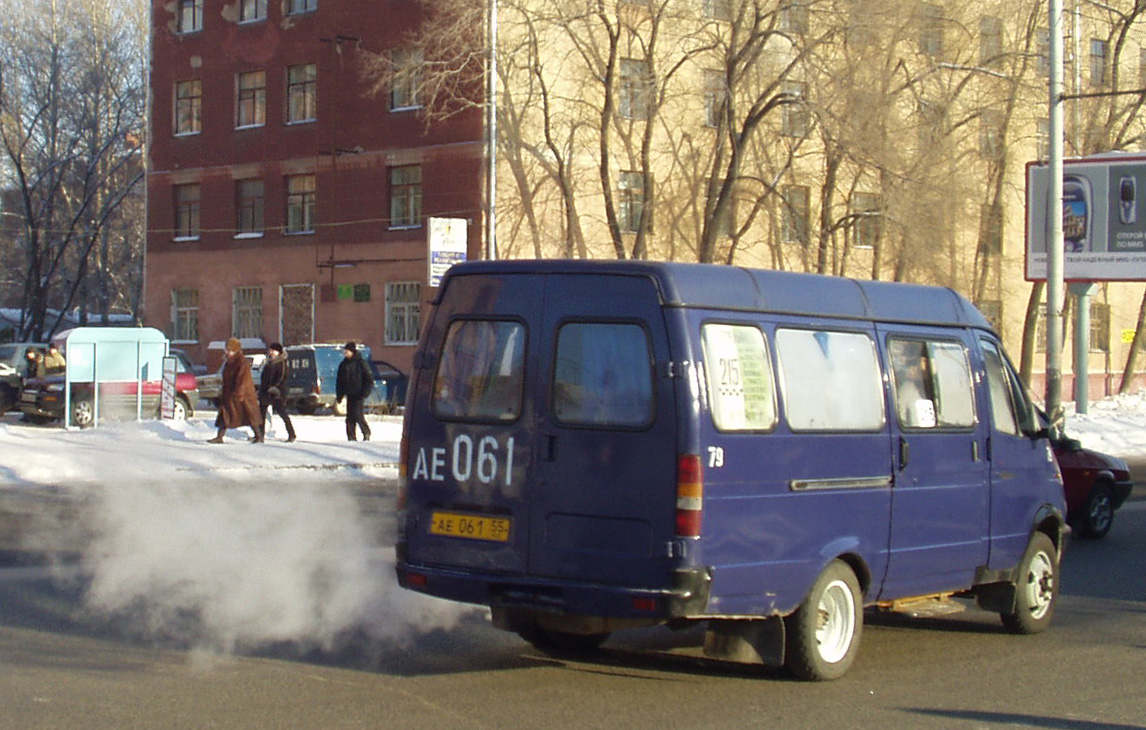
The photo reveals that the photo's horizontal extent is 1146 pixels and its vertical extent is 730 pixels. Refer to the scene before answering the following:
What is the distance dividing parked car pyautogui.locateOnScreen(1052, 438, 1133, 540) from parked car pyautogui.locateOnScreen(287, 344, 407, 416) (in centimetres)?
2087

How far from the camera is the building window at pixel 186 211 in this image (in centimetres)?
4609

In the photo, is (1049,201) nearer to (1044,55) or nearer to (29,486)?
(1044,55)

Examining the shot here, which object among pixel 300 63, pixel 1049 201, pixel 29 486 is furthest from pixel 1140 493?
pixel 300 63

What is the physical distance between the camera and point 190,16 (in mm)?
45969

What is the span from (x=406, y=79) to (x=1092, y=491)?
24.9 metres

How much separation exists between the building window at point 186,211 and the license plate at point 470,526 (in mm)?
40327

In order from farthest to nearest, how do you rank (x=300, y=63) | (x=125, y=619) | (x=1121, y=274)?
1. (x=300, y=63)
2. (x=1121, y=274)
3. (x=125, y=619)

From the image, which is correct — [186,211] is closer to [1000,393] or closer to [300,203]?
[300,203]

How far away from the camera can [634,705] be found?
23.2 feet

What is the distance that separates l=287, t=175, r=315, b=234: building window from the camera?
4303 centimetres

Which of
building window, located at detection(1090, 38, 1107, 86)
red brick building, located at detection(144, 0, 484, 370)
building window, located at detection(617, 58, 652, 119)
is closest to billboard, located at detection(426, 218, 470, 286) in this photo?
building window, located at detection(617, 58, 652, 119)

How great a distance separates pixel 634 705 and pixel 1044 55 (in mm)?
32251

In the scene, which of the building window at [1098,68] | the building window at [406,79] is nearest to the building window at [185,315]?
the building window at [406,79]

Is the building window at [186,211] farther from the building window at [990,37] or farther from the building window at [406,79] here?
the building window at [990,37]
